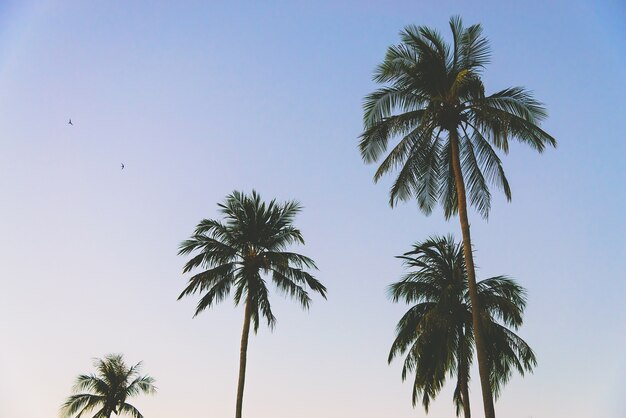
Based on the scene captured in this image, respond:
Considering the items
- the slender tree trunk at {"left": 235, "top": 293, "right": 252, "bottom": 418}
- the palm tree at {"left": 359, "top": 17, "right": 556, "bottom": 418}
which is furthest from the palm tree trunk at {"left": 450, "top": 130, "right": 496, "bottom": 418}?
the slender tree trunk at {"left": 235, "top": 293, "right": 252, "bottom": 418}

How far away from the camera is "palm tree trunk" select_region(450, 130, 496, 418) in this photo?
51.2ft

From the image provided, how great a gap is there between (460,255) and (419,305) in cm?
322

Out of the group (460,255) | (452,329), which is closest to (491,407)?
(452,329)

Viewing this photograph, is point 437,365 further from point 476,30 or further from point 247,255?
point 476,30

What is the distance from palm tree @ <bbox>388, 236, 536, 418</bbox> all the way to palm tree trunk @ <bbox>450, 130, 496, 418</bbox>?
14.4 feet

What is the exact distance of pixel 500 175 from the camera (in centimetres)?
1984

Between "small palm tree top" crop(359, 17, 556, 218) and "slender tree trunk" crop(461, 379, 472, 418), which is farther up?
"small palm tree top" crop(359, 17, 556, 218)

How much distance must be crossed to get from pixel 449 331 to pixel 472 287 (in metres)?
6.36

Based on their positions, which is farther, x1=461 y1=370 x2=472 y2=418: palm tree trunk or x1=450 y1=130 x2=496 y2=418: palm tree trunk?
x1=461 y1=370 x2=472 y2=418: palm tree trunk

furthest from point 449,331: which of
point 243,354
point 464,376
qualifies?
point 243,354

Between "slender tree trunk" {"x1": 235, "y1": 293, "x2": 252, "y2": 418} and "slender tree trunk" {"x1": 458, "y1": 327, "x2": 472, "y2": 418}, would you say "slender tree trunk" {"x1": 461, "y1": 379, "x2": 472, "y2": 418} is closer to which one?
"slender tree trunk" {"x1": 458, "y1": 327, "x2": 472, "y2": 418}

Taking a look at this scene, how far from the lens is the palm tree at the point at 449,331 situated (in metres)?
22.2

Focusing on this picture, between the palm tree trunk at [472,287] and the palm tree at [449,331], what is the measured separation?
4381 millimetres

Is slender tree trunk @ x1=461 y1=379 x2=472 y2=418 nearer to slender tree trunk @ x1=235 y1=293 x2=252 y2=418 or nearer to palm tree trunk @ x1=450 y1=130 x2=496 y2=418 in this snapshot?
palm tree trunk @ x1=450 y1=130 x2=496 y2=418
